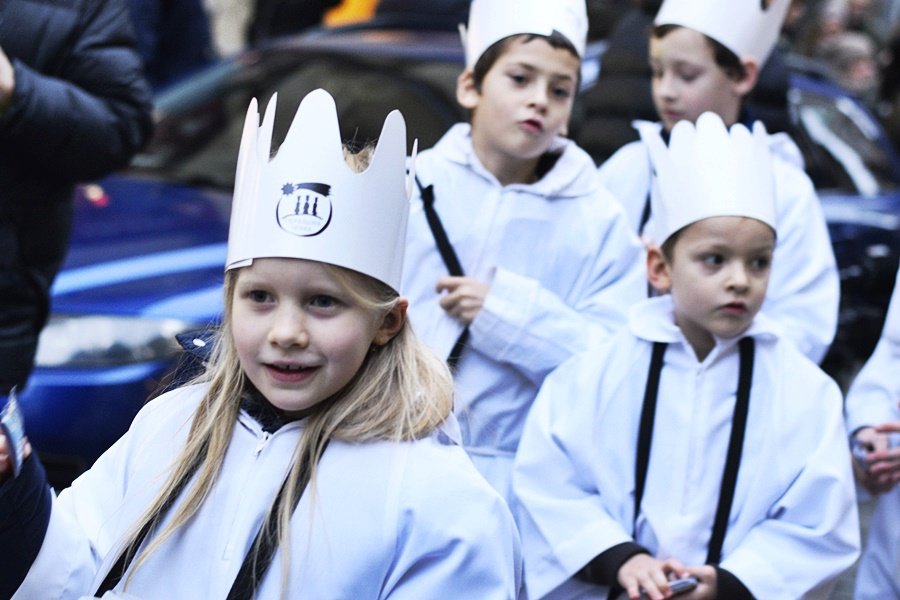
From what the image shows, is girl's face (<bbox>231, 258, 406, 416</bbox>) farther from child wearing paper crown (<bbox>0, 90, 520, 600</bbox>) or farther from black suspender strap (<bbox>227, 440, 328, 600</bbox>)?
black suspender strap (<bbox>227, 440, 328, 600</bbox>)

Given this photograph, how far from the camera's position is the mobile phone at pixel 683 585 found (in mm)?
3621

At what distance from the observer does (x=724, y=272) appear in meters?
3.81

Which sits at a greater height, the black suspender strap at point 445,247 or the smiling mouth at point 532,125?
the smiling mouth at point 532,125

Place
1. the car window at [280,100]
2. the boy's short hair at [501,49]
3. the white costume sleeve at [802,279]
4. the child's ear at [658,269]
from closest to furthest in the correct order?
the child's ear at [658,269], the boy's short hair at [501,49], the white costume sleeve at [802,279], the car window at [280,100]

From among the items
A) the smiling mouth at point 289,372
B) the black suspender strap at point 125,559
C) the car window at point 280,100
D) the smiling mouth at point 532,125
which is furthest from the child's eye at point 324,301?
the car window at point 280,100

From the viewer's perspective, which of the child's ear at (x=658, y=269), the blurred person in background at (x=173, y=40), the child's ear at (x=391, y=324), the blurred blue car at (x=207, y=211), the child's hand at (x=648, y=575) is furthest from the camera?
the blurred person in background at (x=173, y=40)

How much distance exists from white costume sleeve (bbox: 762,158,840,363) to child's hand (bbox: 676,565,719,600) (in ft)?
3.57

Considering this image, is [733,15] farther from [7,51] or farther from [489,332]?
[7,51]

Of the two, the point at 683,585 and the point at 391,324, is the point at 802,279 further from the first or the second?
the point at 391,324

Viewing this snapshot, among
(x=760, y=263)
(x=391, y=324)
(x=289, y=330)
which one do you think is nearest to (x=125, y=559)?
(x=289, y=330)

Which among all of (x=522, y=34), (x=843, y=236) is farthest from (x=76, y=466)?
(x=843, y=236)

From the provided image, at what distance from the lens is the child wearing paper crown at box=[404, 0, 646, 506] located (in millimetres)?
4105

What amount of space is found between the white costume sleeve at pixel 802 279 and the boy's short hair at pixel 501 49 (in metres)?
0.83

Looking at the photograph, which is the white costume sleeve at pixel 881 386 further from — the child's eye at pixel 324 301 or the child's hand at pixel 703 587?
the child's eye at pixel 324 301
